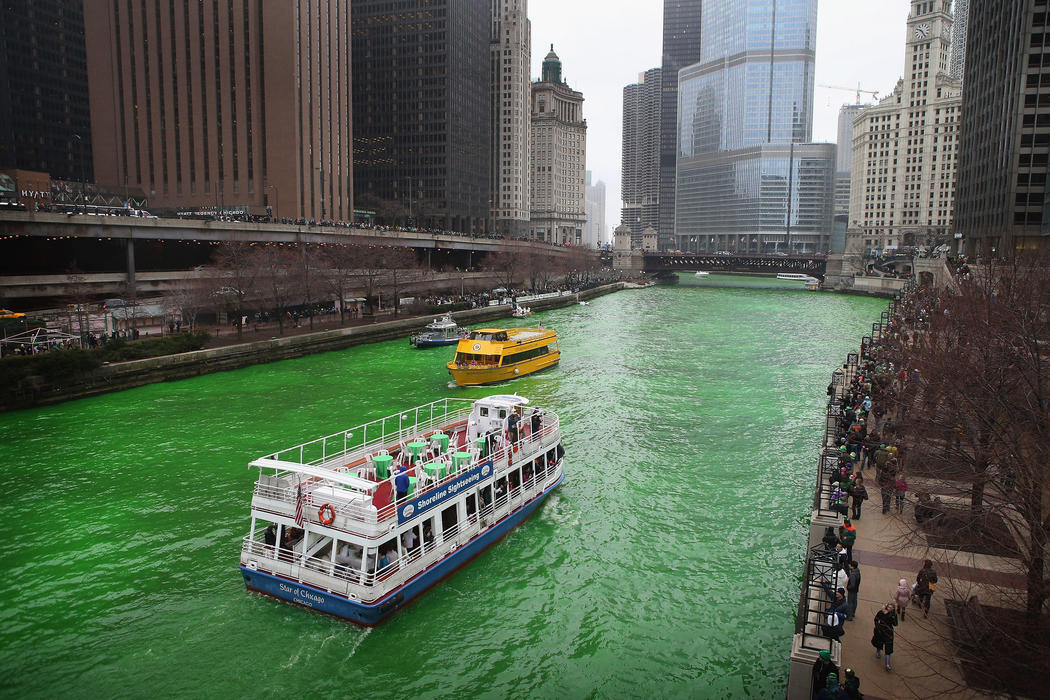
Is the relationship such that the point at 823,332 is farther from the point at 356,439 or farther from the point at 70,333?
the point at 70,333

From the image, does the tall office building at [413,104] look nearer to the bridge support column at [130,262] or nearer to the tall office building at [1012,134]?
the bridge support column at [130,262]

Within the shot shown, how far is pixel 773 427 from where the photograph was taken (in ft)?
127

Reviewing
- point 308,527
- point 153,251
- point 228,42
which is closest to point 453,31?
point 228,42

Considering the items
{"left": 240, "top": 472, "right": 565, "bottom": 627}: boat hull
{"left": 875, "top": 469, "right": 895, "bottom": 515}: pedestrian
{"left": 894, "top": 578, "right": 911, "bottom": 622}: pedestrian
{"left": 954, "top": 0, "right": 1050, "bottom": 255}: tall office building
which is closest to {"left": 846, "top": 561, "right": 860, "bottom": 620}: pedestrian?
{"left": 894, "top": 578, "right": 911, "bottom": 622}: pedestrian

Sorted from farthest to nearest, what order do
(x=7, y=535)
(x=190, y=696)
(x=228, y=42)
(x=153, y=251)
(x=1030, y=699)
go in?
(x=228, y=42) → (x=153, y=251) → (x=7, y=535) → (x=190, y=696) → (x=1030, y=699)

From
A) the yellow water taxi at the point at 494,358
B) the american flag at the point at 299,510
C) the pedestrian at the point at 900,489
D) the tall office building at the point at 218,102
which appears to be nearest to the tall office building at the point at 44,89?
the tall office building at the point at 218,102

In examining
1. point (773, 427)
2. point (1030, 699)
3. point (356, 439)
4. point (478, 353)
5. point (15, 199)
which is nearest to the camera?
point (1030, 699)

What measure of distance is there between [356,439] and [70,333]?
94.6 feet

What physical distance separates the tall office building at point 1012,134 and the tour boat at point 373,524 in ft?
208

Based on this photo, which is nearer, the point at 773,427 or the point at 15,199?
the point at 773,427

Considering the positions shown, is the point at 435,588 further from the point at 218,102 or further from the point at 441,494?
the point at 218,102

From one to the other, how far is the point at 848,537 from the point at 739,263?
171 m

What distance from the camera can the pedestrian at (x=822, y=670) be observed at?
43.6ft

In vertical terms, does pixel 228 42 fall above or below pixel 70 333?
above
